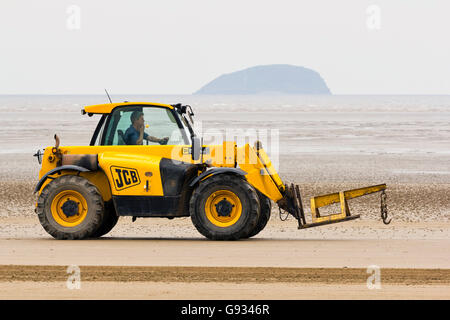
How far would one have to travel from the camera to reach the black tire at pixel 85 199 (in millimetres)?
13516

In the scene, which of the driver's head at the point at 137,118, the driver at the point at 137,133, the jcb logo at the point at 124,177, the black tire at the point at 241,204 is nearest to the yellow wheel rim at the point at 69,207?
the jcb logo at the point at 124,177

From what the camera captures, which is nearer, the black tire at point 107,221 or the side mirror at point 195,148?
the side mirror at point 195,148

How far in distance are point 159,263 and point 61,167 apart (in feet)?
9.41

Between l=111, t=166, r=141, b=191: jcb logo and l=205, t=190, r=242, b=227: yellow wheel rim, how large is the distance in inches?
42.9

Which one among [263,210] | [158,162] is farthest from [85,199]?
[263,210]

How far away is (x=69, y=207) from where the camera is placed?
44.8ft

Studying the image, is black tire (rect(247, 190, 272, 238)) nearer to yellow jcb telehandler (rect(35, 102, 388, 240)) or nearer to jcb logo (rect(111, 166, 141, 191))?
yellow jcb telehandler (rect(35, 102, 388, 240))

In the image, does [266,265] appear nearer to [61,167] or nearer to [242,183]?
[242,183]

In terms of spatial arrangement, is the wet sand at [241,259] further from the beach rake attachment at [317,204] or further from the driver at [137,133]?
the driver at [137,133]

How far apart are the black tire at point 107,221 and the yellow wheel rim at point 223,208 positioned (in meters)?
1.58

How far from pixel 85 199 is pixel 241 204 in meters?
2.26

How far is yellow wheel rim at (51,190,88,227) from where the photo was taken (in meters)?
13.7
